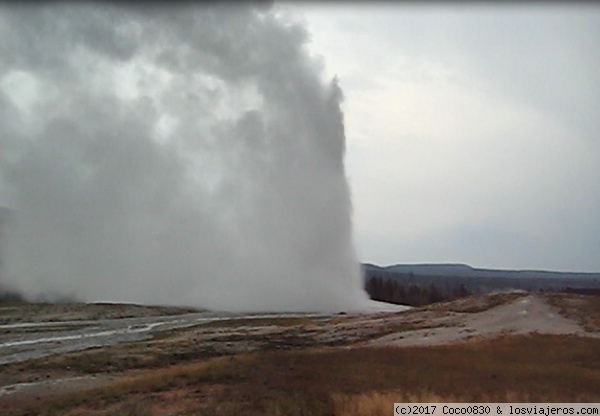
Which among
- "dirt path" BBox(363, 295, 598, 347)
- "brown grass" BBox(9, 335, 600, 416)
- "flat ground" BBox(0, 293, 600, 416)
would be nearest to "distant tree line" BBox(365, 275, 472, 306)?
"flat ground" BBox(0, 293, 600, 416)

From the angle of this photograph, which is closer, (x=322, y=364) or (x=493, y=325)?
(x=322, y=364)

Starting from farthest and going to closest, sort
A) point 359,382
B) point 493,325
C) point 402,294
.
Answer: point 402,294, point 493,325, point 359,382

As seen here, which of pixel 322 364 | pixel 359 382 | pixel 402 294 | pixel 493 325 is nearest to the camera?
pixel 359 382

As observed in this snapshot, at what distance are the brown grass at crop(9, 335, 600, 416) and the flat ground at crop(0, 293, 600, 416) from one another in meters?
0.04

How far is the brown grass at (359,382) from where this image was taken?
16375 millimetres

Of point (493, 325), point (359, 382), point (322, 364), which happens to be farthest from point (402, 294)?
point (359, 382)

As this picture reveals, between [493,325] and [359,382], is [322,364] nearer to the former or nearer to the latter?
[359,382]

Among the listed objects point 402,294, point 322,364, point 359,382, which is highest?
point 402,294

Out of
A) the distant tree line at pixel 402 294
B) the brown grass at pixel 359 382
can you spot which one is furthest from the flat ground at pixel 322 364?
the distant tree line at pixel 402 294

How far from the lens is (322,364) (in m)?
22.2

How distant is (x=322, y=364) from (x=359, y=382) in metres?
3.56

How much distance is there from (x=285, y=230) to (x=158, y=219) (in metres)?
26.0

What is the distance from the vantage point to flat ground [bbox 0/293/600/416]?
17.1 meters

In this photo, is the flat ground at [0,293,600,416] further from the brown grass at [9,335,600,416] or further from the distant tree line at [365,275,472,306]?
the distant tree line at [365,275,472,306]
